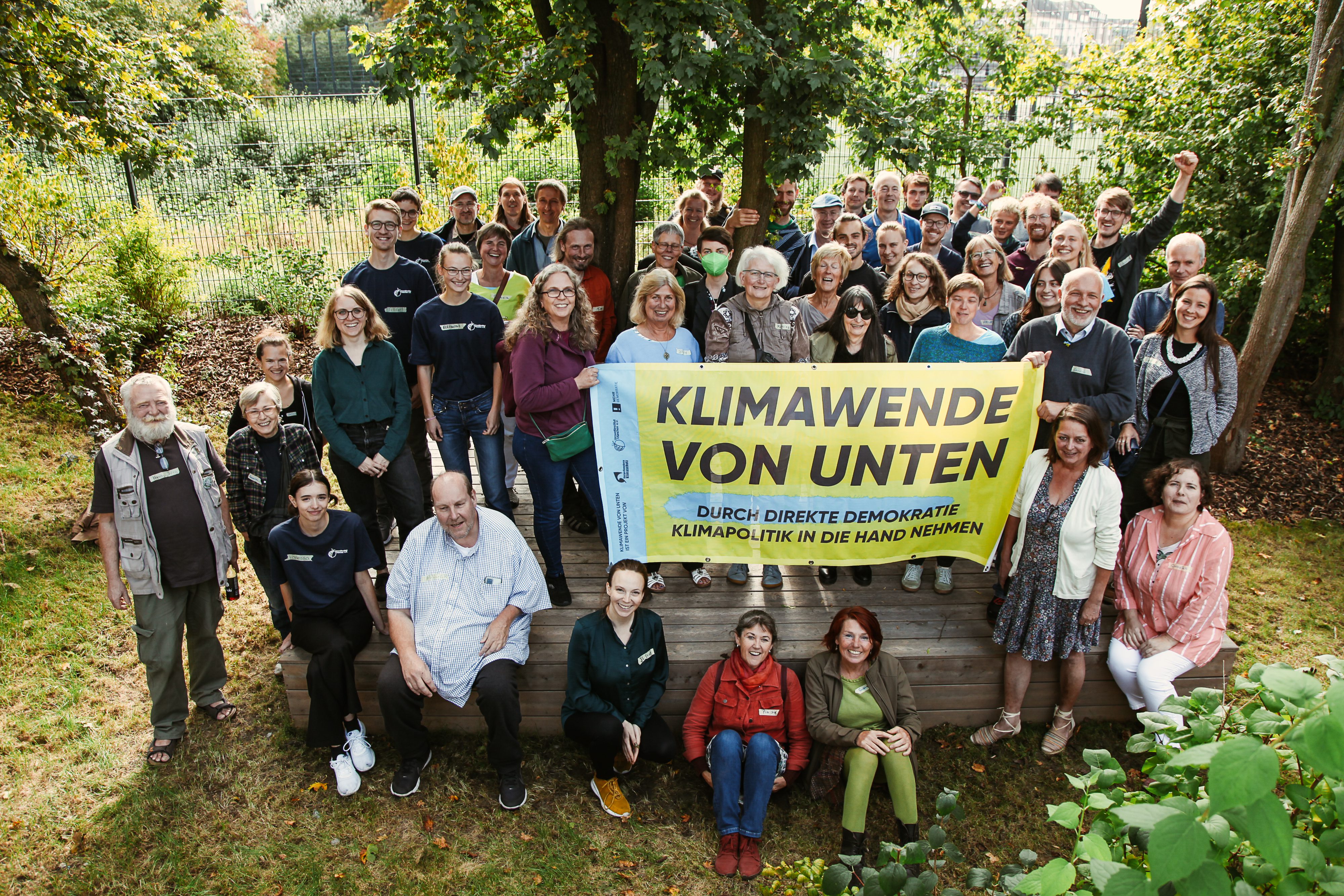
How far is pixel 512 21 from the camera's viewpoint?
7801 millimetres

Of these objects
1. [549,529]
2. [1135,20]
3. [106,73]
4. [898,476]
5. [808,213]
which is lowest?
[549,529]

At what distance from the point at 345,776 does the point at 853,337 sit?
3.93m

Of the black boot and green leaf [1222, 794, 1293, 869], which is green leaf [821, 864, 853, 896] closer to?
green leaf [1222, 794, 1293, 869]

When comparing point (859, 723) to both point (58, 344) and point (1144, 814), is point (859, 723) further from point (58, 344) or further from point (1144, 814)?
point (58, 344)

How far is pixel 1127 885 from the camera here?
1335 mm

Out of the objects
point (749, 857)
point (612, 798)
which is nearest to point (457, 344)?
point (612, 798)

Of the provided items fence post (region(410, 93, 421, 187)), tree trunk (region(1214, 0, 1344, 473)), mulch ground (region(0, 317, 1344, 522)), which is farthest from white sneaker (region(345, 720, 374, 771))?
fence post (region(410, 93, 421, 187))

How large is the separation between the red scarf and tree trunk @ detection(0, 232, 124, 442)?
249 inches

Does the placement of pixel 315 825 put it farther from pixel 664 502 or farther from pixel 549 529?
pixel 664 502

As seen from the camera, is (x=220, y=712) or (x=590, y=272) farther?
(x=590, y=272)

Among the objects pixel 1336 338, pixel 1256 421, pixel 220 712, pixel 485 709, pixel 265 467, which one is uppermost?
pixel 1336 338

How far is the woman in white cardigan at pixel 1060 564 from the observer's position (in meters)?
4.70

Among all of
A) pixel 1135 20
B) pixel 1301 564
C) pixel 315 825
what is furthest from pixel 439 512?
pixel 1135 20

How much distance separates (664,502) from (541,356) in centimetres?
118
